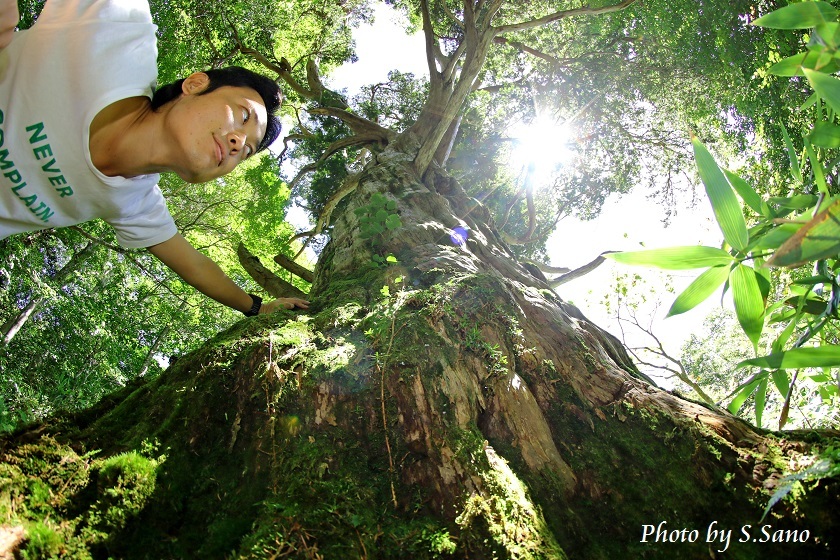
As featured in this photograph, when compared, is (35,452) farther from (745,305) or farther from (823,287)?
(823,287)

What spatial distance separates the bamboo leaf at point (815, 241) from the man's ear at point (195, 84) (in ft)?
7.18

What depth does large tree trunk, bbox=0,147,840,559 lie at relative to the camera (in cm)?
152

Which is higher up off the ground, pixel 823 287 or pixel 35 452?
pixel 823 287

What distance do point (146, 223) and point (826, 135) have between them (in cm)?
275

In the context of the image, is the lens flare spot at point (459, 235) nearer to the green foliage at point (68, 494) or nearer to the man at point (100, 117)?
the man at point (100, 117)

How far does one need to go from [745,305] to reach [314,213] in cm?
977

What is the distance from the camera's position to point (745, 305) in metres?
1.18

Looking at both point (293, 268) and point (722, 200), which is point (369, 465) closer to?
point (722, 200)

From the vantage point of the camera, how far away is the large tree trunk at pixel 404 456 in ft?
4.99

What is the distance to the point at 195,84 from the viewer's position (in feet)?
6.94

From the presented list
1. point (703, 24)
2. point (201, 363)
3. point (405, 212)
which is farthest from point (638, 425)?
point (703, 24)

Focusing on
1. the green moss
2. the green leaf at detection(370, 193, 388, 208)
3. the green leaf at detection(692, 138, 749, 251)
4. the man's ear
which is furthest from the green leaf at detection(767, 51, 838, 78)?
the green leaf at detection(370, 193, 388, 208)

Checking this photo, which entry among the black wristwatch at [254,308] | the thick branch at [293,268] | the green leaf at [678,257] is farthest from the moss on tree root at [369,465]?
the thick branch at [293,268]

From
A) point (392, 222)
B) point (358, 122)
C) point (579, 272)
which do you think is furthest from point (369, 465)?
point (358, 122)
